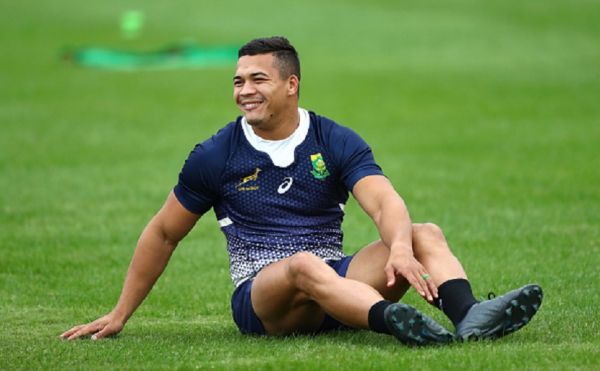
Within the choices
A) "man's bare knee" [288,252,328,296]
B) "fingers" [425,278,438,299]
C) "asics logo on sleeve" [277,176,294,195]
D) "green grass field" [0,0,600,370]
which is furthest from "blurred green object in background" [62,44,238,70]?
"fingers" [425,278,438,299]

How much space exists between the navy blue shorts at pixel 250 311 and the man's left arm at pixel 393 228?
1.29ft

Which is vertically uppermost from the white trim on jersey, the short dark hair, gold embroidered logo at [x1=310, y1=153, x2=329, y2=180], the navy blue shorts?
the short dark hair

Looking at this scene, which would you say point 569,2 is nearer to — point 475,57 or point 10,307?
point 475,57

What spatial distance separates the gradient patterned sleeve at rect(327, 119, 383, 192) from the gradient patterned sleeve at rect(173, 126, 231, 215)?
62 cm

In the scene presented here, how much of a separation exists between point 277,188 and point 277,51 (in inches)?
30.2

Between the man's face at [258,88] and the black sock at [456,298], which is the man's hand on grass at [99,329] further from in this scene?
the black sock at [456,298]

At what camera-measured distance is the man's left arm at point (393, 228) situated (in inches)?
267

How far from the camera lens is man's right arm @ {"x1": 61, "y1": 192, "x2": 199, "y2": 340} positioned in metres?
7.69

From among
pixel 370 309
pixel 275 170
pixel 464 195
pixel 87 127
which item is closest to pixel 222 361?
pixel 370 309

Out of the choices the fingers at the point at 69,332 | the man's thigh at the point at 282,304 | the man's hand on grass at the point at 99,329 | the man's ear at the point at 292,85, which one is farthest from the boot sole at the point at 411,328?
the fingers at the point at 69,332

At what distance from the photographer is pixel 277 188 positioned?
754 cm

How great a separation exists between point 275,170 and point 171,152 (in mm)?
A: 12307

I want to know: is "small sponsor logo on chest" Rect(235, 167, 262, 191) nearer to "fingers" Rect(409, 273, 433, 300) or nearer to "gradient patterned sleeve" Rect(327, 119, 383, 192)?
"gradient patterned sleeve" Rect(327, 119, 383, 192)

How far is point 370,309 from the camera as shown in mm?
6785
